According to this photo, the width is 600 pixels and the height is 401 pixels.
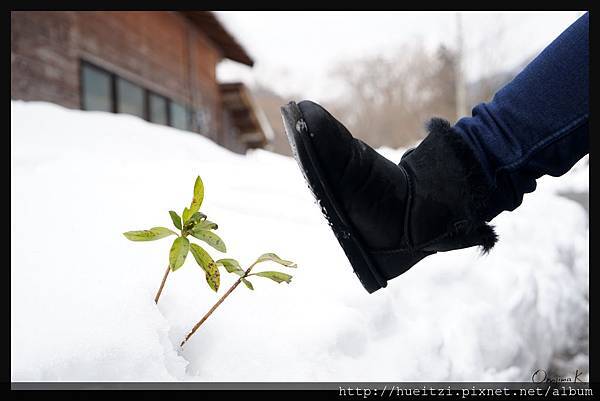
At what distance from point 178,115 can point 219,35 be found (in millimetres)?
1846

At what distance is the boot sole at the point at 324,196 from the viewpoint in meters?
0.89

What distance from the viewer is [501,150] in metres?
0.91

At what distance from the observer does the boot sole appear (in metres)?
0.89

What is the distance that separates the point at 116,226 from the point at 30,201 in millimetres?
266

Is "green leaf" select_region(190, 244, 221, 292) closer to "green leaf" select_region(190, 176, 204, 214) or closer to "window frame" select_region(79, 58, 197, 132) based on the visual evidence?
"green leaf" select_region(190, 176, 204, 214)

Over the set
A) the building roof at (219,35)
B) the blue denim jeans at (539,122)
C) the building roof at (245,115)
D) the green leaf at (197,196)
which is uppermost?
the building roof at (219,35)

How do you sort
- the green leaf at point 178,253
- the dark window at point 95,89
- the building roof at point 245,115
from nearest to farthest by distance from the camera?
1. the green leaf at point 178,253
2. the dark window at point 95,89
3. the building roof at point 245,115

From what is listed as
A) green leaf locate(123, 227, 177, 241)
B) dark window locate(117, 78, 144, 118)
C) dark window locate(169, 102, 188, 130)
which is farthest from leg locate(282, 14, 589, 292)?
dark window locate(169, 102, 188, 130)

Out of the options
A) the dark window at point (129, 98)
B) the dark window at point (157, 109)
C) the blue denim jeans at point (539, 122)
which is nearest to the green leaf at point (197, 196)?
the blue denim jeans at point (539, 122)

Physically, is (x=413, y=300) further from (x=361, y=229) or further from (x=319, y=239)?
(x=361, y=229)

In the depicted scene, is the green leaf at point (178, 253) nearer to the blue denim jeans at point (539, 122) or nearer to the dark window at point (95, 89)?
the blue denim jeans at point (539, 122)

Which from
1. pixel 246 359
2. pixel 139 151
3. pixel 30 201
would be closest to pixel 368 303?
pixel 246 359

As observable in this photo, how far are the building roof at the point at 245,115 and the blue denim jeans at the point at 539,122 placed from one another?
8.27 metres

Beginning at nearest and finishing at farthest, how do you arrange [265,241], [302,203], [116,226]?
1. [116,226]
2. [265,241]
3. [302,203]
